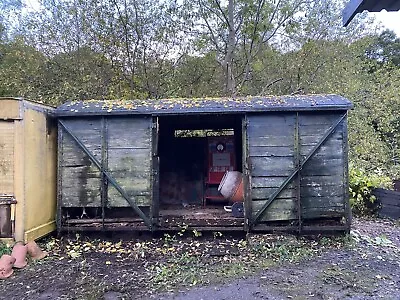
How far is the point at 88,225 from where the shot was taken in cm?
580

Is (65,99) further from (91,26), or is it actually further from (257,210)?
(257,210)

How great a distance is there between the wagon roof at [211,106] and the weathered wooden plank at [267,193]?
1.24m

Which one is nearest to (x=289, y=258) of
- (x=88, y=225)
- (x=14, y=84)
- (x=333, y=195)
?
(x=333, y=195)

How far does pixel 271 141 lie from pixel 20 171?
368 centimetres

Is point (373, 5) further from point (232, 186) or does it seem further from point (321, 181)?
point (232, 186)

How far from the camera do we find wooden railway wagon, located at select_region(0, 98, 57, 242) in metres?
4.98

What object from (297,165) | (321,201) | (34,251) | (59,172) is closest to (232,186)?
(297,165)

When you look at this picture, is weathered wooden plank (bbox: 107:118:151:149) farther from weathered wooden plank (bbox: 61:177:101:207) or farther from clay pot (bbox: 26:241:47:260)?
clay pot (bbox: 26:241:47:260)

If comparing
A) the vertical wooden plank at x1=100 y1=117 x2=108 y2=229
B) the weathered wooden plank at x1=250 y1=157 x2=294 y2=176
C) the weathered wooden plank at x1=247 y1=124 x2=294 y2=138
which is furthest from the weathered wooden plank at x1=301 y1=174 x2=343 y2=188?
the vertical wooden plank at x1=100 y1=117 x2=108 y2=229

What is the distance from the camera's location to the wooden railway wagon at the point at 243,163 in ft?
18.5

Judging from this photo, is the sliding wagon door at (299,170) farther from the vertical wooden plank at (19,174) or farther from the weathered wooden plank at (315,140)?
the vertical wooden plank at (19,174)

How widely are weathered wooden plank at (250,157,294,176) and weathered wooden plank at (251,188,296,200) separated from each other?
248 mm

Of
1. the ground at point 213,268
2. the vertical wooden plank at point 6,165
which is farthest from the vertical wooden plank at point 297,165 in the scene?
the vertical wooden plank at point 6,165

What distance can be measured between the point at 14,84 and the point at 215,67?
5.88 meters
